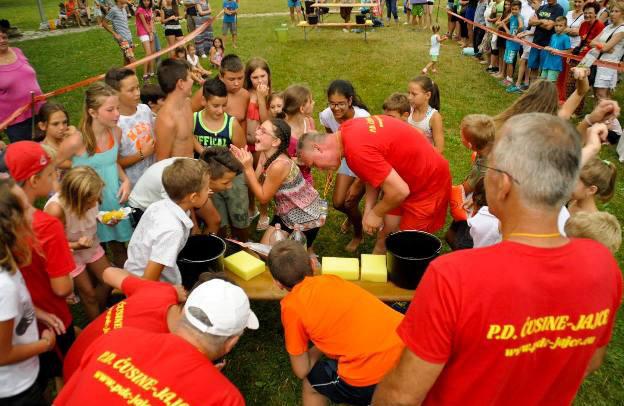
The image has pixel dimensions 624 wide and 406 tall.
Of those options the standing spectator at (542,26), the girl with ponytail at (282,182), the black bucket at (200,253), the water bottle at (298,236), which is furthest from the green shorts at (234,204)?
the standing spectator at (542,26)

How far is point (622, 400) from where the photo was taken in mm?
→ 3307

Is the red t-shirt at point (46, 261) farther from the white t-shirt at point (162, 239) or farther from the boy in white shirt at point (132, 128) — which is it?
the boy in white shirt at point (132, 128)

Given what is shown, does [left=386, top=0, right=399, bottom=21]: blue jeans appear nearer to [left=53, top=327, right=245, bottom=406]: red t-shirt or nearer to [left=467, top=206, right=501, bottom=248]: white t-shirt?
[left=467, top=206, right=501, bottom=248]: white t-shirt

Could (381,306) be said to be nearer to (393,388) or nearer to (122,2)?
(393,388)

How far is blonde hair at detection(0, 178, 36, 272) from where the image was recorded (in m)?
2.02

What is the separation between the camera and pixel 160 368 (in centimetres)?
171

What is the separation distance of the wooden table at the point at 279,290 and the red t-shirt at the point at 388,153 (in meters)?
0.73

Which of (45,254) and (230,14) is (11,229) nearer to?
(45,254)

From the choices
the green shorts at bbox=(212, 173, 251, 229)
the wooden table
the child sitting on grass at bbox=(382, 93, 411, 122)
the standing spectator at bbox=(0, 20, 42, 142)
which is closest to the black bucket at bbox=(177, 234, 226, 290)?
the wooden table

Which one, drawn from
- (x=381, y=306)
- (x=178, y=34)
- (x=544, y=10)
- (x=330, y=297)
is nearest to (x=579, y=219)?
(x=381, y=306)

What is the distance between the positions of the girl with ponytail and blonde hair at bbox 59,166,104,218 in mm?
1105

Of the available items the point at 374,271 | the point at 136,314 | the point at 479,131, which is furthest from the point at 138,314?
the point at 479,131

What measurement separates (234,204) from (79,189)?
4.99 feet

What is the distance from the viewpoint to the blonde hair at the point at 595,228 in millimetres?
2748
